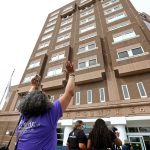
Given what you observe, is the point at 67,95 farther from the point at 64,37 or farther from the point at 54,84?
the point at 64,37

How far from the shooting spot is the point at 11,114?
62.2 feet

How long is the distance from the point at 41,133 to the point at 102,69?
1484 centimetres

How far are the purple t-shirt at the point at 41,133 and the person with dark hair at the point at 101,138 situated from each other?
92.8 inches

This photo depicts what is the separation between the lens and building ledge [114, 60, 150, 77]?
45.9ft

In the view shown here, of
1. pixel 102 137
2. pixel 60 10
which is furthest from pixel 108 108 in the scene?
pixel 60 10

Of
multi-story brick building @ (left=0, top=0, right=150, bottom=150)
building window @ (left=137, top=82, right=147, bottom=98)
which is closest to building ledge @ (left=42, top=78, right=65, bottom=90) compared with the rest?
multi-story brick building @ (left=0, top=0, right=150, bottom=150)

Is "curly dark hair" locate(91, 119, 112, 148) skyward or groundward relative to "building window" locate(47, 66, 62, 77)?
groundward

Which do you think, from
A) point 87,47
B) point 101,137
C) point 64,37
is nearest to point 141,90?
point 87,47

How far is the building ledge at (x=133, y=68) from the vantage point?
1400cm

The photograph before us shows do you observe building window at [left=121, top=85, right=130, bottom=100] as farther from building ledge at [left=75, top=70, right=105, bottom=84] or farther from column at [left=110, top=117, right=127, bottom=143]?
building ledge at [left=75, top=70, right=105, bottom=84]

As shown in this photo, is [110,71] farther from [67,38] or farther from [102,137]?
[102,137]

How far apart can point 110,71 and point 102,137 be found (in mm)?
12776

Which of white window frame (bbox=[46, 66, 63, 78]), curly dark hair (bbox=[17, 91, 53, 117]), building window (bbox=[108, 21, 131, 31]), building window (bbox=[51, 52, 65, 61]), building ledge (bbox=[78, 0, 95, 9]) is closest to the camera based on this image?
curly dark hair (bbox=[17, 91, 53, 117])

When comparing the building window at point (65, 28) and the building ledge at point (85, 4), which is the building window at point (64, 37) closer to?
the building window at point (65, 28)
